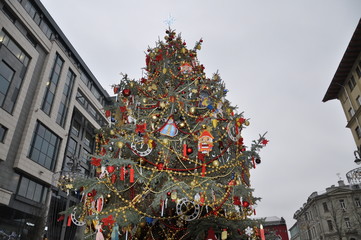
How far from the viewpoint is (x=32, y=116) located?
76.7 ft

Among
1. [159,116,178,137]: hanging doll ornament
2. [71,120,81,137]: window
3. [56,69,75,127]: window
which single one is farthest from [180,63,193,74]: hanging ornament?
[71,120,81,137]: window

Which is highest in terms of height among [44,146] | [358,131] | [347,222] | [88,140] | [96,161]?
[88,140]

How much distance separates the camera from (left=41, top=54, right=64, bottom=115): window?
26.0 m

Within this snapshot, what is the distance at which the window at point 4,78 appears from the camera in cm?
2103

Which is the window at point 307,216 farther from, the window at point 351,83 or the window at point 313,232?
the window at point 351,83

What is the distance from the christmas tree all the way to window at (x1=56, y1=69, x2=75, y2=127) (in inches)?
784

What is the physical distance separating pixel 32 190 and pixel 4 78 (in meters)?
10.6

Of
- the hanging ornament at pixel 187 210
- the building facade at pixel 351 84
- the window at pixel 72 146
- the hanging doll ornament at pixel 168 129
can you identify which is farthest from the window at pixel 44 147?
the building facade at pixel 351 84

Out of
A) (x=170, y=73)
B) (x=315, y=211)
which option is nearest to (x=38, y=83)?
(x=170, y=73)

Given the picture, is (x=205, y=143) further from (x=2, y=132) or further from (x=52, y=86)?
(x=52, y=86)

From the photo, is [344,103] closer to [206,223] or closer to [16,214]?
[206,223]

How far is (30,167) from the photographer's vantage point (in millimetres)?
22547

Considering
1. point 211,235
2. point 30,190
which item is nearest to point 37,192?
point 30,190

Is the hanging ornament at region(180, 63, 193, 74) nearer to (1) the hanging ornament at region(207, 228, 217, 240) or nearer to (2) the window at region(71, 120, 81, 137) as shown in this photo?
(1) the hanging ornament at region(207, 228, 217, 240)
